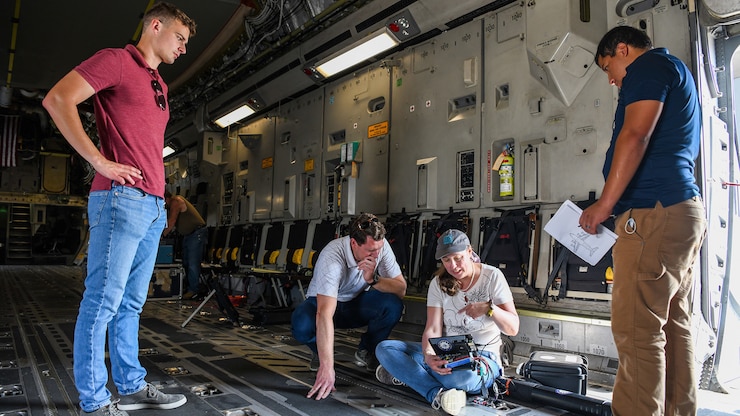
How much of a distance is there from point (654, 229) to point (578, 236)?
0.46 metres

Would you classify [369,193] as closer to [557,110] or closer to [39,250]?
[557,110]

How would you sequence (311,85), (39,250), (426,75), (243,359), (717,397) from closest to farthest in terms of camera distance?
(717,397) → (243,359) → (426,75) → (311,85) → (39,250)

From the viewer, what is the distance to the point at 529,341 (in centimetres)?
424

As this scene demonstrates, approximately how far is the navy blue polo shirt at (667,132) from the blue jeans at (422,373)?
132 cm

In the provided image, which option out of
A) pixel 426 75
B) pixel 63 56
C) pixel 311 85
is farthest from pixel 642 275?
pixel 63 56

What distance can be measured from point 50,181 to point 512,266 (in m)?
19.7

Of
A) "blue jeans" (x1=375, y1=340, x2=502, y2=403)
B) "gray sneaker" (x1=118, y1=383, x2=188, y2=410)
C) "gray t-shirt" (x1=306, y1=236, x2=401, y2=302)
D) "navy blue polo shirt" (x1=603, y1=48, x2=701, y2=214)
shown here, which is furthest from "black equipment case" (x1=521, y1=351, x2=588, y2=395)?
"gray sneaker" (x1=118, y1=383, x2=188, y2=410)

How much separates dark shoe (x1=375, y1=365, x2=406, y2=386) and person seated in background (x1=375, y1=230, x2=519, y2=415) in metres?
0.12

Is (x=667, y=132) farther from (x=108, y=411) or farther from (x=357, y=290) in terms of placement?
(x=108, y=411)

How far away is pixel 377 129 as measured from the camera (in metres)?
6.66

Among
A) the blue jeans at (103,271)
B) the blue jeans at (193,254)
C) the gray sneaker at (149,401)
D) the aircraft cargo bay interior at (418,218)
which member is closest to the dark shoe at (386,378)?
the aircraft cargo bay interior at (418,218)

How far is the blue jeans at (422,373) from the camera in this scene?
2.82 m

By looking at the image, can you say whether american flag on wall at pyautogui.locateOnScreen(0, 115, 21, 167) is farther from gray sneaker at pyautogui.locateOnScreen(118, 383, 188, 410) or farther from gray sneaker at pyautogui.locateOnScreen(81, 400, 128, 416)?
gray sneaker at pyautogui.locateOnScreen(81, 400, 128, 416)

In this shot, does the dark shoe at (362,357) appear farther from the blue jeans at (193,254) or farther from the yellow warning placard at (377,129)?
the blue jeans at (193,254)
